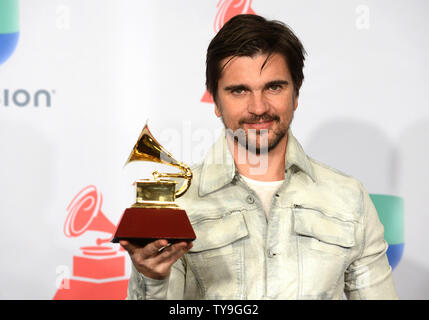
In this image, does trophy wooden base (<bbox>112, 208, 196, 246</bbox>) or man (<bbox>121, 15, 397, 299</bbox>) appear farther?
man (<bbox>121, 15, 397, 299</bbox>)

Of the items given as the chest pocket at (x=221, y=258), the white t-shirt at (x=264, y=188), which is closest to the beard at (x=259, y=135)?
the white t-shirt at (x=264, y=188)

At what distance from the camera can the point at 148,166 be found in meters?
2.93

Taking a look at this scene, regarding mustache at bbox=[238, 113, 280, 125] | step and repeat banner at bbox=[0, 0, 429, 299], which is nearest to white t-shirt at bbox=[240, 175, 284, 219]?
mustache at bbox=[238, 113, 280, 125]

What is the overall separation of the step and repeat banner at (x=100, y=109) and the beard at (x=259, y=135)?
1.94 feet

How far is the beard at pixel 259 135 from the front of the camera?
2.33m

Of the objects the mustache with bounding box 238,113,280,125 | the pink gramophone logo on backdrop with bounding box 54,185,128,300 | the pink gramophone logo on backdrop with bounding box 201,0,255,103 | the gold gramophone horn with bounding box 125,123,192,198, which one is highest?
the pink gramophone logo on backdrop with bounding box 201,0,255,103

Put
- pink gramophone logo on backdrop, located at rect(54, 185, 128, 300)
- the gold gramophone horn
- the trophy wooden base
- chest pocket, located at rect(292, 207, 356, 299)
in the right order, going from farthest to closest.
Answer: pink gramophone logo on backdrop, located at rect(54, 185, 128, 300)
chest pocket, located at rect(292, 207, 356, 299)
the gold gramophone horn
the trophy wooden base

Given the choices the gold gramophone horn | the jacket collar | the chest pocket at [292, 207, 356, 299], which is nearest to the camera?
the gold gramophone horn

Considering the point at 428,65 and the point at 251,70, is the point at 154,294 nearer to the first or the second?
the point at 251,70

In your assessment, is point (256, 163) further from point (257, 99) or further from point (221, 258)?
point (221, 258)

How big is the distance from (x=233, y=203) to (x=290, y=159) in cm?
29

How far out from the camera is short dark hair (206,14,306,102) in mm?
2344

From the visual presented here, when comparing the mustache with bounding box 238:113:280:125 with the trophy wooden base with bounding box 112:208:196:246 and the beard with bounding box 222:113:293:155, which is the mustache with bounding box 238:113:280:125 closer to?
the beard with bounding box 222:113:293:155

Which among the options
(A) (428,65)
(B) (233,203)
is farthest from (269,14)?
(B) (233,203)
